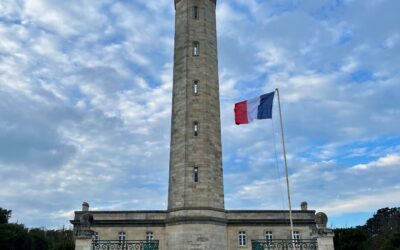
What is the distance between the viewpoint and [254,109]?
24.9 meters

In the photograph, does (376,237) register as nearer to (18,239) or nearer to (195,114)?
(18,239)

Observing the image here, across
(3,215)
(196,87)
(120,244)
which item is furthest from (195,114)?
(3,215)

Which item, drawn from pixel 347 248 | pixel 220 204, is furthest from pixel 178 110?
pixel 347 248

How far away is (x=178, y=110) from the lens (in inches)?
1089

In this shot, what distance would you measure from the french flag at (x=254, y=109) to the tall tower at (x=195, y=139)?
266 cm

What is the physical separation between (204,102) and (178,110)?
1.85 m

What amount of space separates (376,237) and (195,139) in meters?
63.3

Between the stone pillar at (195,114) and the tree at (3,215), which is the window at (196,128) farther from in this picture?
the tree at (3,215)

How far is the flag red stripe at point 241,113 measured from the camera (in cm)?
2517

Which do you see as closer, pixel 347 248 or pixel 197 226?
pixel 197 226

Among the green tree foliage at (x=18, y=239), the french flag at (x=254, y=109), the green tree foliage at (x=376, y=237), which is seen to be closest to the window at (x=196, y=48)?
the french flag at (x=254, y=109)

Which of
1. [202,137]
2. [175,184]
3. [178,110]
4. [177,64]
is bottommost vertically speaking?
[175,184]

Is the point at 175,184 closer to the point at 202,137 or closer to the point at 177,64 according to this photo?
the point at 202,137

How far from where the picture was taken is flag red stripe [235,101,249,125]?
82.6 ft
